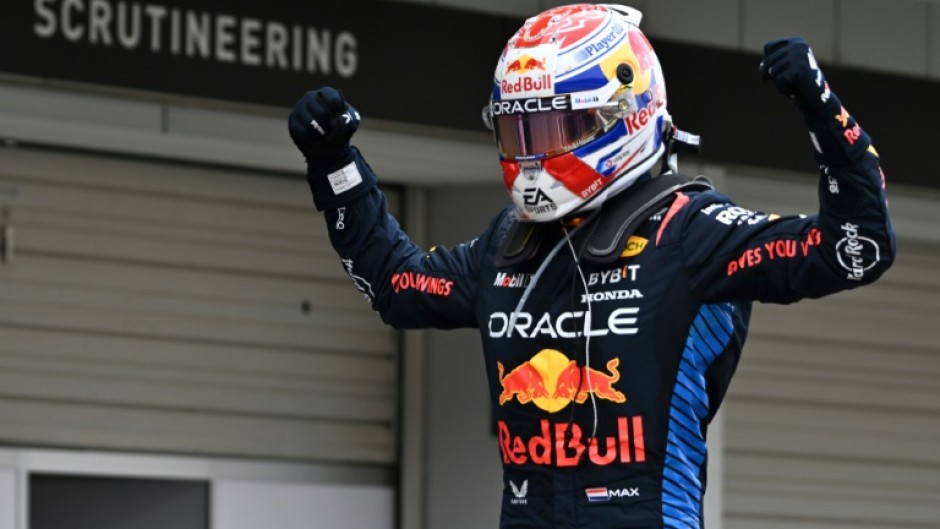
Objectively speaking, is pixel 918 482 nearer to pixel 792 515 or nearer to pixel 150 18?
pixel 792 515

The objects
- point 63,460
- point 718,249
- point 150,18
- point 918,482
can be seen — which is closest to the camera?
point 718,249

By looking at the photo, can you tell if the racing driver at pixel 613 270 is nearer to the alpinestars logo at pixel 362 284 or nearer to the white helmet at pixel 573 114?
the white helmet at pixel 573 114

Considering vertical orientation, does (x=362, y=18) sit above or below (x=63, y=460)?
above

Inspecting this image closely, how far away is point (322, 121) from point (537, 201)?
54 centimetres

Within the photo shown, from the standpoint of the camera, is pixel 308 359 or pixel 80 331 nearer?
pixel 80 331

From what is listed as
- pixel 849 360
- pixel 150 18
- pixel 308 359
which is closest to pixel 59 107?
pixel 150 18

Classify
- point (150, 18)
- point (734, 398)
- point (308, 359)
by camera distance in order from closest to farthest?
point (150, 18) → point (308, 359) → point (734, 398)

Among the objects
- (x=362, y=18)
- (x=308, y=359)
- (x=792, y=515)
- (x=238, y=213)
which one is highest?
(x=362, y=18)

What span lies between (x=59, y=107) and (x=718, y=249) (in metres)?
4.65

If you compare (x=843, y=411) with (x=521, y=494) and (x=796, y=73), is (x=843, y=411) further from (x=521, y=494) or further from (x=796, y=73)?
(x=796, y=73)

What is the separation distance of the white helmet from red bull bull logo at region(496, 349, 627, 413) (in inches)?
12.2

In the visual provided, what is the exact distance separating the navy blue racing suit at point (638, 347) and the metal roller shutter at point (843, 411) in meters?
6.51

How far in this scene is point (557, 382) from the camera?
454cm

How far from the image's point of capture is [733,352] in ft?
15.0
